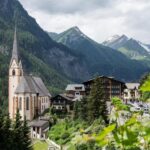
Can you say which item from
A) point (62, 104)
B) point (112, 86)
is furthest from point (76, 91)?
point (62, 104)

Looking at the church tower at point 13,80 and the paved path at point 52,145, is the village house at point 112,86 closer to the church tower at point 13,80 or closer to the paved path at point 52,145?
the church tower at point 13,80

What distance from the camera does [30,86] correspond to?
4375 inches

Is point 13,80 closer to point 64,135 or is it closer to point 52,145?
point 64,135

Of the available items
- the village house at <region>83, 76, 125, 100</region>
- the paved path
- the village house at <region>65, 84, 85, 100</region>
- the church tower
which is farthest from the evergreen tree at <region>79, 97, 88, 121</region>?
the church tower

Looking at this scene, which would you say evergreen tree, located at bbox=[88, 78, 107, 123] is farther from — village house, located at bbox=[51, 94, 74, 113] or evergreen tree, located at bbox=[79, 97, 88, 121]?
village house, located at bbox=[51, 94, 74, 113]

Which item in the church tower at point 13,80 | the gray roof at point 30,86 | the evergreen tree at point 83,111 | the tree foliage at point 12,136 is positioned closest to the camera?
the tree foliage at point 12,136

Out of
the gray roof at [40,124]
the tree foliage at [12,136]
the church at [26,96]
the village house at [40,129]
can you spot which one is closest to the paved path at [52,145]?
the village house at [40,129]

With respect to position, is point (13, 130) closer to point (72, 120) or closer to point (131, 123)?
point (72, 120)

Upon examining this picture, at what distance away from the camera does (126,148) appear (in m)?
3.30

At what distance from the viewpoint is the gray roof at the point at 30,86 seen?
109m

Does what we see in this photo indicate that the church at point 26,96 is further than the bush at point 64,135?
Yes

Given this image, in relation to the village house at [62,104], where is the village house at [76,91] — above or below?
above

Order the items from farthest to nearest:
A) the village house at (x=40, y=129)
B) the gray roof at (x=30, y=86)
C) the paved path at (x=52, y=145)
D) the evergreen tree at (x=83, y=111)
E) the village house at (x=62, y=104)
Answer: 1. the gray roof at (x=30, y=86)
2. the village house at (x=62, y=104)
3. the village house at (x=40, y=129)
4. the evergreen tree at (x=83, y=111)
5. the paved path at (x=52, y=145)

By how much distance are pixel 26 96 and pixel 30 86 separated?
3008 mm
